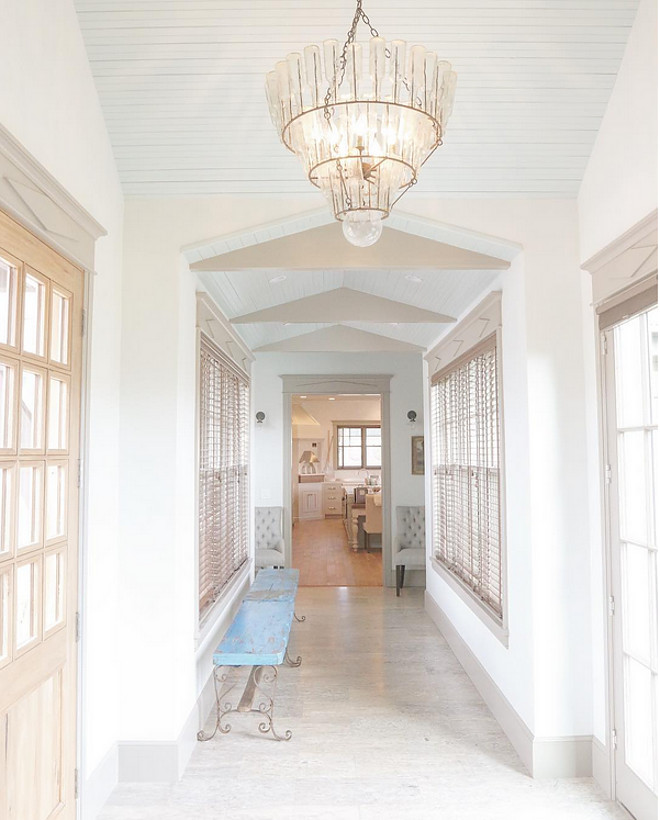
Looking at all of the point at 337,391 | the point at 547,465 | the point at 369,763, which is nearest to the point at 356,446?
the point at 337,391

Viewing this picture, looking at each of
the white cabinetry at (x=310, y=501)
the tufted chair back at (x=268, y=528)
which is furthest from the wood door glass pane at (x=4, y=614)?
the white cabinetry at (x=310, y=501)

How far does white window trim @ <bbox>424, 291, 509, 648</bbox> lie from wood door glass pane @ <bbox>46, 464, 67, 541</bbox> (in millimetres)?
2384

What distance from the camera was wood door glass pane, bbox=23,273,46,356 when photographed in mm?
2217

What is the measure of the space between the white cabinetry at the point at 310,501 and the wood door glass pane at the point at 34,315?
1250cm

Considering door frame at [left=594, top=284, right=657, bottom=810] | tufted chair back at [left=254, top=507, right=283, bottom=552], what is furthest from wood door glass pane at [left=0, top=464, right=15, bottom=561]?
tufted chair back at [left=254, top=507, right=283, bottom=552]

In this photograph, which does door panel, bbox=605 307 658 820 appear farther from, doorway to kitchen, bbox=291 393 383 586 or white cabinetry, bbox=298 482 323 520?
white cabinetry, bbox=298 482 323 520

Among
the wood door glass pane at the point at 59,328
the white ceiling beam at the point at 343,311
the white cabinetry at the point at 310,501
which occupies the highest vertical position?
the white ceiling beam at the point at 343,311

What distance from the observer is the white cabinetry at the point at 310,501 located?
14.7 m

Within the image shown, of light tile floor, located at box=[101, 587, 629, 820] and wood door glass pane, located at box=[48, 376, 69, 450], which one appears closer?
wood door glass pane, located at box=[48, 376, 69, 450]

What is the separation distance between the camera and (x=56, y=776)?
8.05 ft

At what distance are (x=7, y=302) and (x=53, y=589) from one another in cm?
112

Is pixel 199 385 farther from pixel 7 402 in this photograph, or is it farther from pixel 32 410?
pixel 7 402

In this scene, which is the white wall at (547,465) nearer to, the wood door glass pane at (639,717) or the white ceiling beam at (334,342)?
the wood door glass pane at (639,717)

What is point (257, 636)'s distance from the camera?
3.98 m
